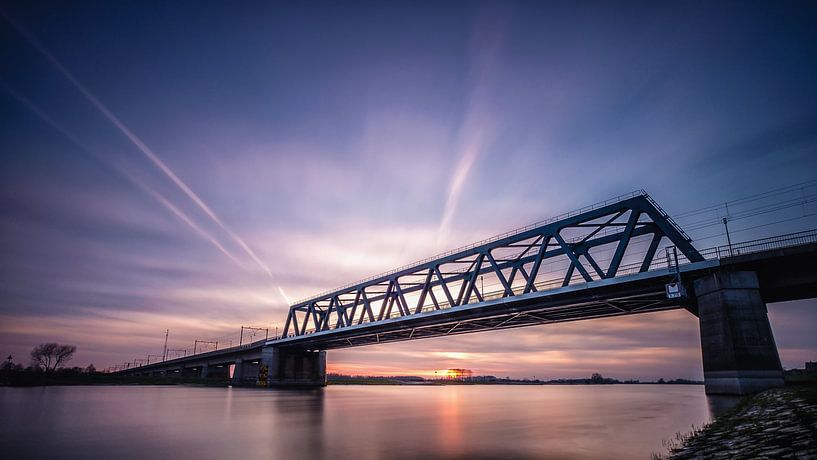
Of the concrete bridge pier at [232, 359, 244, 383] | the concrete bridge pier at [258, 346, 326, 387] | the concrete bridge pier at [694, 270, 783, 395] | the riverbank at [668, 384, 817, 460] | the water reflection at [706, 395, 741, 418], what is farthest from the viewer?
the concrete bridge pier at [232, 359, 244, 383]

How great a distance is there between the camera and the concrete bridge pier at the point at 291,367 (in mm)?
105000

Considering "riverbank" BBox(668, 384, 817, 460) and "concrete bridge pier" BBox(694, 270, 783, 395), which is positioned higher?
"concrete bridge pier" BBox(694, 270, 783, 395)

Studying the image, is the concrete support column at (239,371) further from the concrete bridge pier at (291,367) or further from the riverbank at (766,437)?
the riverbank at (766,437)

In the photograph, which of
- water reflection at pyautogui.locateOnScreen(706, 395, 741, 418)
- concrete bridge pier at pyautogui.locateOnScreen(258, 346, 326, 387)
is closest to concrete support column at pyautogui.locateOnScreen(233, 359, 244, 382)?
concrete bridge pier at pyautogui.locateOnScreen(258, 346, 326, 387)

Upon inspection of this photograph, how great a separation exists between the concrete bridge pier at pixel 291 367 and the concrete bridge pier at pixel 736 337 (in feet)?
314

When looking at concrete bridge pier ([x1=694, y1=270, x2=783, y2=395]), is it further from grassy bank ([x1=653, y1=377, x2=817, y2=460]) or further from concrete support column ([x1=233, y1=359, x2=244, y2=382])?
concrete support column ([x1=233, y1=359, x2=244, y2=382])

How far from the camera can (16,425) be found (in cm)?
2245

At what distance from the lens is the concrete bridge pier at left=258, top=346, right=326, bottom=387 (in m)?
105

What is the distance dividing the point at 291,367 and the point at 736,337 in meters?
100

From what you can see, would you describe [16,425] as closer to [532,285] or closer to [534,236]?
[532,285]

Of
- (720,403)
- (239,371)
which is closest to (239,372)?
(239,371)

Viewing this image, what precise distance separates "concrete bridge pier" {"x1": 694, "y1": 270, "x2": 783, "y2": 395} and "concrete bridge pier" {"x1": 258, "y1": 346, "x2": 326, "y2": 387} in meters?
95.9

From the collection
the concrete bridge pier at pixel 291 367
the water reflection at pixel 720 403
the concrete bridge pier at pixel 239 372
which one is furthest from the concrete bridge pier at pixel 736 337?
the concrete bridge pier at pixel 239 372

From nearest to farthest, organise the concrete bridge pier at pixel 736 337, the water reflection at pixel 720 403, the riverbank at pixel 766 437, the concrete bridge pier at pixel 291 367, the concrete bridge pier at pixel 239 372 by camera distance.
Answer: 1. the riverbank at pixel 766 437
2. the water reflection at pixel 720 403
3. the concrete bridge pier at pixel 736 337
4. the concrete bridge pier at pixel 291 367
5. the concrete bridge pier at pixel 239 372
